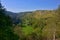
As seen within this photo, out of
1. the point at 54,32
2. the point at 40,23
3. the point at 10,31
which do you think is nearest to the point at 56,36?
the point at 54,32

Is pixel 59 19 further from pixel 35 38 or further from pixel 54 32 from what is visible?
pixel 35 38

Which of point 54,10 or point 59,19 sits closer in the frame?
point 59,19

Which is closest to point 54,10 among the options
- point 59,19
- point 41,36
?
point 59,19

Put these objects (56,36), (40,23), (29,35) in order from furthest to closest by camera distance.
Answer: (40,23) → (56,36) → (29,35)

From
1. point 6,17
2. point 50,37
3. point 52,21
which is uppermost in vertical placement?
point 6,17

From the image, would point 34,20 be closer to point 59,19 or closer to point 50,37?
point 50,37

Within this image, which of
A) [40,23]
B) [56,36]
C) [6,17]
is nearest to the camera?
[6,17]

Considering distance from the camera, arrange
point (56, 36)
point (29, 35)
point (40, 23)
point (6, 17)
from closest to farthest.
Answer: point (6, 17) → point (29, 35) → point (56, 36) → point (40, 23)

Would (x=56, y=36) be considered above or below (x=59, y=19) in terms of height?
below

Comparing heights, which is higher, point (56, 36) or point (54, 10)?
point (54, 10)
